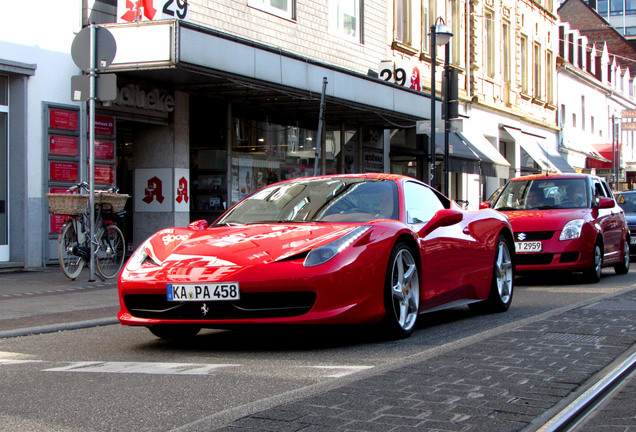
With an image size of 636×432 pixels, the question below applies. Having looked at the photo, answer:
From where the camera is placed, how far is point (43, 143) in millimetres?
13430

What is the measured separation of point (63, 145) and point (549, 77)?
33258 millimetres

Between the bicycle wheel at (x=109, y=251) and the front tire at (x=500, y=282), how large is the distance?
17.0 ft

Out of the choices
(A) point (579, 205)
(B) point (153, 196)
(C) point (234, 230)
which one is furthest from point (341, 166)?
(C) point (234, 230)

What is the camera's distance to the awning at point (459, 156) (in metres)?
25.2

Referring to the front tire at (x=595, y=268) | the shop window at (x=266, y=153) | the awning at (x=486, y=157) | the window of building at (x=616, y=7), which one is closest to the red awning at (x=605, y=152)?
the awning at (x=486, y=157)

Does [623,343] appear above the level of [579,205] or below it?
below

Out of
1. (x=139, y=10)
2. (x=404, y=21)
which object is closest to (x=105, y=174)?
(x=139, y=10)

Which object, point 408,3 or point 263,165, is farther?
point 408,3

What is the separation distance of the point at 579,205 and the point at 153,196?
7.57 metres

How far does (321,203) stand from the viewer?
22.9 feet

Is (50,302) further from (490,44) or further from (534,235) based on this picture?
(490,44)

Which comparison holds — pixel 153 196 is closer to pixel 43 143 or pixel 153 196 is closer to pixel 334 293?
pixel 43 143

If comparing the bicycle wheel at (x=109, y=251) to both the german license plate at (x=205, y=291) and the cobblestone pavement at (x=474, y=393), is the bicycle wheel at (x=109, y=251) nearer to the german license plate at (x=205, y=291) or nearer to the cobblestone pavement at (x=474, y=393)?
the german license plate at (x=205, y=291)

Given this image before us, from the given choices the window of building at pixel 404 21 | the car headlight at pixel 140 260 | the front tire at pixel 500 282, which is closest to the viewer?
the car headlight at pixel 140 260
